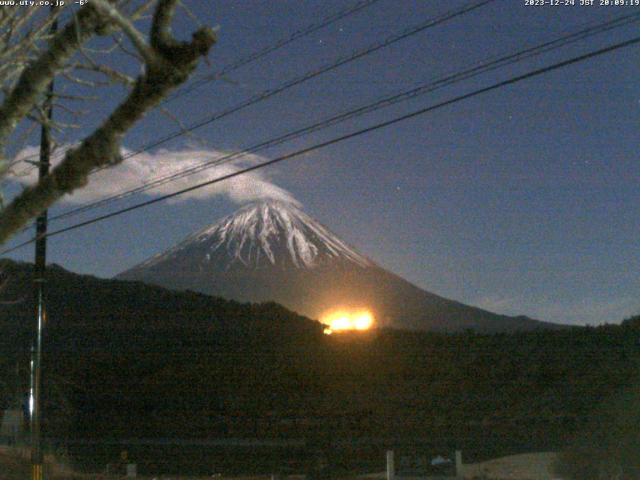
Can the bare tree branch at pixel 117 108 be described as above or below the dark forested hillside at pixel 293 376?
above

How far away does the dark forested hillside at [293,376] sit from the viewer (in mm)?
32500

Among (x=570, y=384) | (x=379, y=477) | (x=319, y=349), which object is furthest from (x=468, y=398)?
(x=379, y=477)

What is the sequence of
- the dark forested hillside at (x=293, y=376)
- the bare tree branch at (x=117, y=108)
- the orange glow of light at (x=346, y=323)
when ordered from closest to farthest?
the bare tree branch at (x=117, y=108) → the dark forested hillside at (x=293, y=376) → the orange glow of light at (x=346, y=323)

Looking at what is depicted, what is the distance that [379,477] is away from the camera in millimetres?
21547

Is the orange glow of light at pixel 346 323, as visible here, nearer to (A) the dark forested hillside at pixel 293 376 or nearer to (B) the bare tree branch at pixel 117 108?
(A) the dark forested hillside at pixel 293 376

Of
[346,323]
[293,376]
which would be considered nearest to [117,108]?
[293,376]

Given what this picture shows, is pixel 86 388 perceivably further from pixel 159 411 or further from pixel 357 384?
pixel 357 384

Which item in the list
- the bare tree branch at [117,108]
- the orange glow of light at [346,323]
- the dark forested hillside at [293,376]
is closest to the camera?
the bare tree branch at [117,108]

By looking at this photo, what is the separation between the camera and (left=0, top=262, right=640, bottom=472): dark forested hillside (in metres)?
32.5

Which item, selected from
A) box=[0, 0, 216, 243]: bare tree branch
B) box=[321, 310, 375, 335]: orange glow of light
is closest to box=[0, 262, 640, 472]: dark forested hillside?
box=[321, 310, 375, 335]: orange glow of light

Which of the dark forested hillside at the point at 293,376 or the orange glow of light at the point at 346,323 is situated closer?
the dark forested hillside at the point at 293,376

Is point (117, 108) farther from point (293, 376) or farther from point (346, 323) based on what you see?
point (346, 323)

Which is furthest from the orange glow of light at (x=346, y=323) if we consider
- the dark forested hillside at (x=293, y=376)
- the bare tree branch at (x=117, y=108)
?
the bare tree branch at (x=117, y=108)

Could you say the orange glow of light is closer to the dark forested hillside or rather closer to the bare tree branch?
the dark forested hillside
